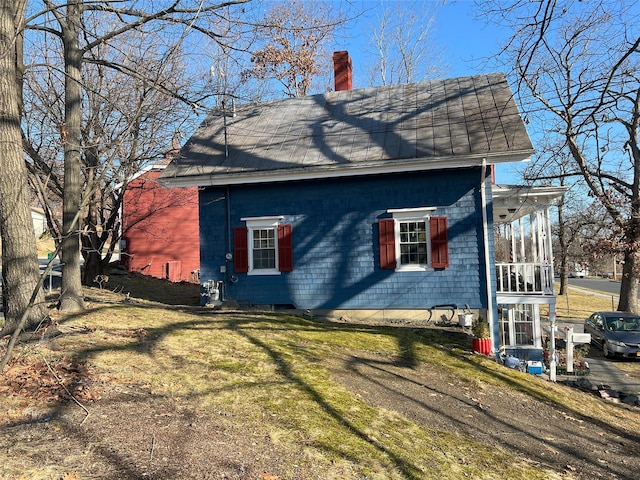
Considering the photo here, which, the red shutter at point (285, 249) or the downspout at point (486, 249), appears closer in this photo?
the downspout at point (486, 249)

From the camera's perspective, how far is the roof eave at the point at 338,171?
33.7ft

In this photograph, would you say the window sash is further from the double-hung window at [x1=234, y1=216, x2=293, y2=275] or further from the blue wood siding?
the double-hung window at [x1=234, y1=216, x2=293, y2=275]

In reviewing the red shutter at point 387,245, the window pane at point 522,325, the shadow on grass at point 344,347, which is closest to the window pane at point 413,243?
the red shutter at point 387,245

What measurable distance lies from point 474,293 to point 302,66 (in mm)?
19747

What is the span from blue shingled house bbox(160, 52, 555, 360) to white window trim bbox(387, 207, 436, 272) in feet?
0.08

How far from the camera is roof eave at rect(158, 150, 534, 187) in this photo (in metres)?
10.3

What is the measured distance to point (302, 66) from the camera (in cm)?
2628

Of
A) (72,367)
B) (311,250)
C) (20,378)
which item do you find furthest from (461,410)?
(311,250)

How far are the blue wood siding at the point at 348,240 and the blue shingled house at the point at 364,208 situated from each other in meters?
0.03

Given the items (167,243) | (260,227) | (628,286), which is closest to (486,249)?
(260,227)

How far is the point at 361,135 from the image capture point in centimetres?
1240

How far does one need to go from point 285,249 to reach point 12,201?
6673mm

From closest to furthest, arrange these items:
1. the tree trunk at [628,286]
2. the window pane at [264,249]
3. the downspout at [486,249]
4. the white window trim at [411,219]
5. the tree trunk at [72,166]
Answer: the tree trunk at [72,166], the downspout at [486,249], the white window trim at [411,219], the window pane at [264,249], the tree trunk at [628,286]

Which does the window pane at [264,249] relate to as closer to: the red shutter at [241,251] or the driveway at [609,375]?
the red shutter at [241,251]
